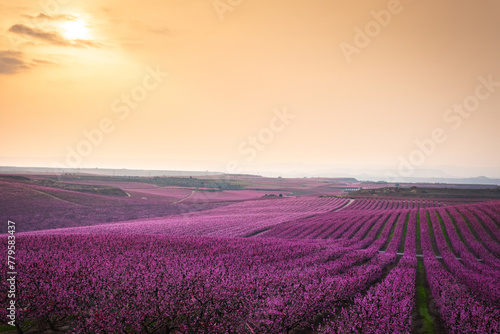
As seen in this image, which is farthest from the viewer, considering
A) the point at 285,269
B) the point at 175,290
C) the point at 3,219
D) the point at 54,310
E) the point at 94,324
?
the point at 3,219

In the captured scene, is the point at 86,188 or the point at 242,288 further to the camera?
the point at 86,188

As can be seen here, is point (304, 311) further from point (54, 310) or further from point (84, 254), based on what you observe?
point (84, 254)

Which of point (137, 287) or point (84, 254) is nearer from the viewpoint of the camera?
point (137, 287)

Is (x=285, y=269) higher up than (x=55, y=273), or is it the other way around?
(x=55, y=273)

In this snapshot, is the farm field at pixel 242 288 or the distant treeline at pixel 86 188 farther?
the distant treeline at pixel 86 188

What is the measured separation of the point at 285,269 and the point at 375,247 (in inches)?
480

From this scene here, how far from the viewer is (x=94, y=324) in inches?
296

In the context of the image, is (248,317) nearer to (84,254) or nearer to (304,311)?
(304,311)

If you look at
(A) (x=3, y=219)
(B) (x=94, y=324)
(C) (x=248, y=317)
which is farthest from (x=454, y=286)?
(A) (x=3, y=219)

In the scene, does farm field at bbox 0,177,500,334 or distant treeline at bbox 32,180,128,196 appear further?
distant treeline at bbox 32,180,128,196

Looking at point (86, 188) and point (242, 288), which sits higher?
point (86, 188)

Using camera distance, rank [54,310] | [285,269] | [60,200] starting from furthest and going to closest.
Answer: [60,200] < [285,269] < [54,310]

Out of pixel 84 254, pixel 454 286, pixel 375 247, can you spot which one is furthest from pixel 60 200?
pixel 454 286

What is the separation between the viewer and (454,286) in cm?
1345
